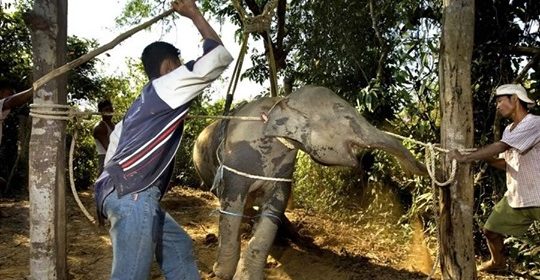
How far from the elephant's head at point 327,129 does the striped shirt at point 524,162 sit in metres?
0.76

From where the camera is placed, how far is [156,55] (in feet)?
9.11

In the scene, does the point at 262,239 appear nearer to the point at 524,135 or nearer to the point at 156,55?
the point at 156,55

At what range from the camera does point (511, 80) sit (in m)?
5.20

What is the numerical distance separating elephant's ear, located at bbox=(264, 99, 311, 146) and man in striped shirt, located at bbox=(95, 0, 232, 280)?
42.1 inches

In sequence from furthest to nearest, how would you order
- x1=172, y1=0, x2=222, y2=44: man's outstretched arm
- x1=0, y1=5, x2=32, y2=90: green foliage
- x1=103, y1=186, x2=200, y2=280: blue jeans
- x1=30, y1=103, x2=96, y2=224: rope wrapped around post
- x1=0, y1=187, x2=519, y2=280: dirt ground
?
x1=0, y1=5, x2=32, y2=90: green foliage, x1=0, y1=187, x2=519, y2=280: dirt ground, x1=30, y1=103, x2=96, y2=224: rope wrapped around post, x1=172, y1=0, x2=222, y2=44: man's outstretched arm, x1=103, y1=186, x2=200, y2=280: blue jeans

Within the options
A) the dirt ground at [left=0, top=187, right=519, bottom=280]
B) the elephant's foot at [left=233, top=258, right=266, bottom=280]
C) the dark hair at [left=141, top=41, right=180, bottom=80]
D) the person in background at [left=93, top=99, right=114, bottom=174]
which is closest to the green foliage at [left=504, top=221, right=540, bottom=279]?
the dirt ground at [left=0, top=187, right=519, bottom=280]

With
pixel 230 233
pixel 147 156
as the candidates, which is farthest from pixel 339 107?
pixel 147 156

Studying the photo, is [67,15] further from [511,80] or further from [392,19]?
[511,80]

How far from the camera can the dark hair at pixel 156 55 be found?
109 inches

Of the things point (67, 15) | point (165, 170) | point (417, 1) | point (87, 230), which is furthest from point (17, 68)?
point (165, 170)

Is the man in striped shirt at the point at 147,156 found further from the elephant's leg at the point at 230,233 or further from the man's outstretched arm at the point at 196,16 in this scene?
the elephant's leg at the point at 230,233

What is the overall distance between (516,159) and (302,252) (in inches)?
103

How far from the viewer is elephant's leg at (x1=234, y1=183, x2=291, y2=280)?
12.9 ft

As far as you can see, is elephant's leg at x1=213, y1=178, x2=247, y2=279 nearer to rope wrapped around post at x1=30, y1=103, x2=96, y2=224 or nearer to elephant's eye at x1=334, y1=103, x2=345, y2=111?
elephant's eye at x1=334, y1=103, x2=345, y2=111
